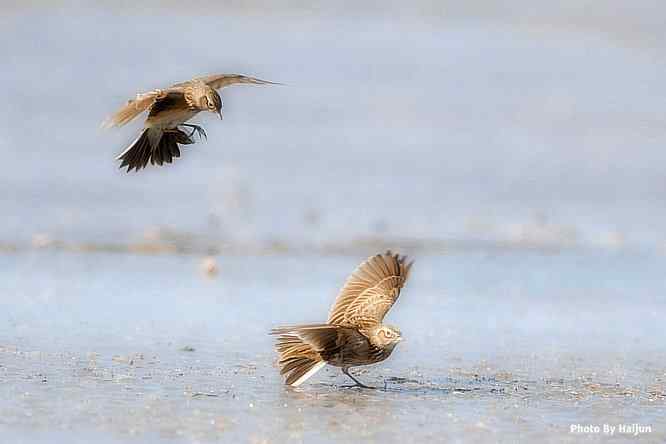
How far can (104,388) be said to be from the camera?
284 inches

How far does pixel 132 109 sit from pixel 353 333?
5.70ft

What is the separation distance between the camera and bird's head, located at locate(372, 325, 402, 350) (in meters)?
7.43

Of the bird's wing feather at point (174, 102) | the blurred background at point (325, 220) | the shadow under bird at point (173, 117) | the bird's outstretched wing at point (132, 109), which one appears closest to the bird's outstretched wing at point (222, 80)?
the shadow under bird at point (173, 117)

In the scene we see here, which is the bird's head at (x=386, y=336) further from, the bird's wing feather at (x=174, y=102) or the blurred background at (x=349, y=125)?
the blurred background at (x=349, y=125)

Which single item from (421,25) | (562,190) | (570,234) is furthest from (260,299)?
(421,25)

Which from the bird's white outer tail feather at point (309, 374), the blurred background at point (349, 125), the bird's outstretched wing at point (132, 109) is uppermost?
the blurred background at point (349, 125)

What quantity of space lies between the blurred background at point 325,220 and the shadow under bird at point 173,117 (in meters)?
1.17

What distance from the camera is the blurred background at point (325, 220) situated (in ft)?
24.2

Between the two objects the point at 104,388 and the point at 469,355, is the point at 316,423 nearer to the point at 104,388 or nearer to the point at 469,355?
the point at 104,388

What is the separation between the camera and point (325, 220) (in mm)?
13727

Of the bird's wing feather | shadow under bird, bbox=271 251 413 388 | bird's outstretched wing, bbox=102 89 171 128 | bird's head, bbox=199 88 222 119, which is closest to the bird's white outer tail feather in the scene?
shadow under bird, bbox=271 251 413 388

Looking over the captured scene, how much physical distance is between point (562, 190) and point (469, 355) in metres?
7.68

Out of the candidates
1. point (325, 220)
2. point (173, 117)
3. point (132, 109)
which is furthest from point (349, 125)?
point (132, 109)

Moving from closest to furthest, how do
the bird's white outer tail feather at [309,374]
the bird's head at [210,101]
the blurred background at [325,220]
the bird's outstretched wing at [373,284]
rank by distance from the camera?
1. the blurred background at [325,220]
2. the bird's white outer tail feather at [309,374]
3. the bird's outstretched wing at [373,284]
4. the bird's head at [210,101]
